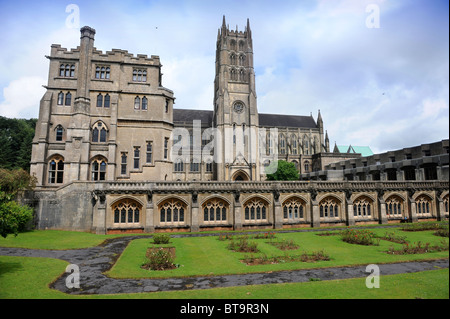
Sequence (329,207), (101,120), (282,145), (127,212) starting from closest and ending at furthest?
1. (127,212)
2. (329,207)
3. (101,120)
4. (282,145)

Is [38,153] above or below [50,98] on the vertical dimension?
below

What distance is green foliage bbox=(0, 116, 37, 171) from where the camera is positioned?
54781 mm

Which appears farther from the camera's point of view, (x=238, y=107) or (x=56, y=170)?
(x=238, y=107)

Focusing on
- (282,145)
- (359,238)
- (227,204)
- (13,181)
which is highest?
(282,145)

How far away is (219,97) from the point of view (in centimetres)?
6066

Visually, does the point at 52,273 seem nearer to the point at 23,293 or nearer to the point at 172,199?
the point at 23,293

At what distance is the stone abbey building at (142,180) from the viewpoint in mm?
24938

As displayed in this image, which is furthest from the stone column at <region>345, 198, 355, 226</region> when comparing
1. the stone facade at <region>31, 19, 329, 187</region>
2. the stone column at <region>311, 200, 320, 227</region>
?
the stone facade at <region>31, 19, 329, 187</region>

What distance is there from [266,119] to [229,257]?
241ft

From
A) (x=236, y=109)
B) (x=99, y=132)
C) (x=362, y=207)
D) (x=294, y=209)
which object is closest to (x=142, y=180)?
(x=99, y=132)

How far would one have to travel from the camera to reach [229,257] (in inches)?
576

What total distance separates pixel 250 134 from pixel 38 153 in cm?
4083

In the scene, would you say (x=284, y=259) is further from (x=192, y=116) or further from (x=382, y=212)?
(x=192, y=116)

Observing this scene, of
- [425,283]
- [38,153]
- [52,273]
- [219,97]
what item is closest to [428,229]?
[425,283]
